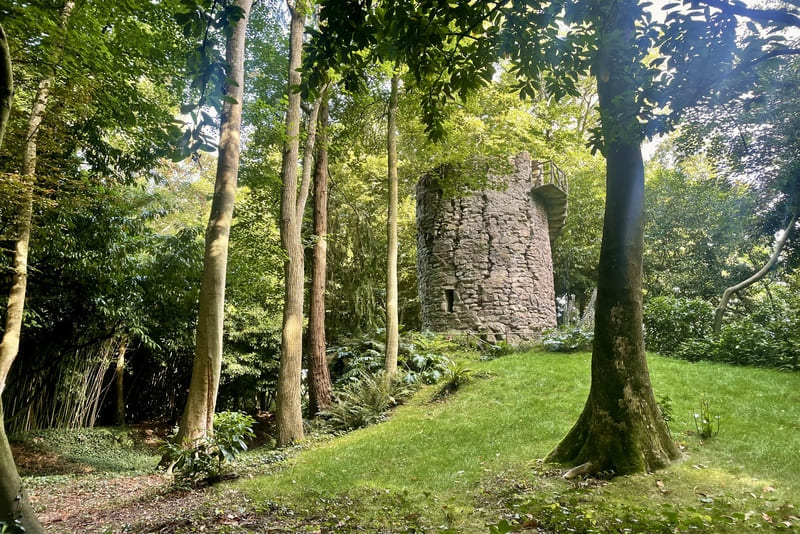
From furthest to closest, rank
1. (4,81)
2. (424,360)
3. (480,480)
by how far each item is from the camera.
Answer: (424,360), (480,480), (4,81)

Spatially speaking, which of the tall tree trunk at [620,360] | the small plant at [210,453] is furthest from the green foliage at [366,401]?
the tall tree trunk at [620,360]

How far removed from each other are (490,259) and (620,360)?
345 inches

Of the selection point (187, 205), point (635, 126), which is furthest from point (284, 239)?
point (187, 205)

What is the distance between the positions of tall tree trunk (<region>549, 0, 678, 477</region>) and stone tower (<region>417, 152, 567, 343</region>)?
320 inches

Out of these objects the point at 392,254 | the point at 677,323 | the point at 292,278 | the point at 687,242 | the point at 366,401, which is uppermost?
the point at 687,242

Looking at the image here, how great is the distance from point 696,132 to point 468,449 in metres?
6.83

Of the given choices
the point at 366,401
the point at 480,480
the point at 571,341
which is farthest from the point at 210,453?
the point at 571,341

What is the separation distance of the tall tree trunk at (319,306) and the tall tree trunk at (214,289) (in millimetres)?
2732

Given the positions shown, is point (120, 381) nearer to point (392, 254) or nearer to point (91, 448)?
point (91, 448)

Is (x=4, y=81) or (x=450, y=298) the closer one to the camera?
(x=4, y=81)

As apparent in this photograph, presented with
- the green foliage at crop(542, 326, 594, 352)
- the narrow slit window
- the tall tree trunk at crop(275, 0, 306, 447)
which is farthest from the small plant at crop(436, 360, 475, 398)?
the narrow slit window

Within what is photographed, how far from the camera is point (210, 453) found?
4699 mm

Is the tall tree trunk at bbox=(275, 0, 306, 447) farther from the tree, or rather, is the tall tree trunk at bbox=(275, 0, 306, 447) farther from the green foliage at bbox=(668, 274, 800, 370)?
the green foliage at bbox=(668, 274, 800, 370)

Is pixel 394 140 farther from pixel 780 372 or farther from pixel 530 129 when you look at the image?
pixel 780 372
